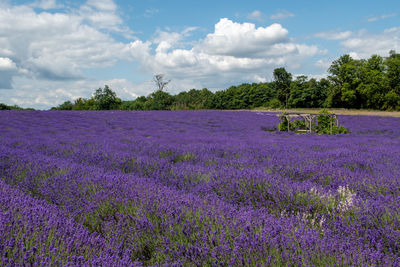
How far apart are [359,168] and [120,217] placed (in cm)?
345

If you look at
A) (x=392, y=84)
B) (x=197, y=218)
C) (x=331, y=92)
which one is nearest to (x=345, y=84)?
(x=331, y=92)

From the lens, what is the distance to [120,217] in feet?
6.82

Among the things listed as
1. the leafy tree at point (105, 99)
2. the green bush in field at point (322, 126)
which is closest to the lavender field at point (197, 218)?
the green bush in field at point (322, 126)

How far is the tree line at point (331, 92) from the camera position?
39344mm

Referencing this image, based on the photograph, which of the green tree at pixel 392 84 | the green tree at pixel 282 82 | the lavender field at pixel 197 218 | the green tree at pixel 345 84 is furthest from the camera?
the green tree at pixel 282 82

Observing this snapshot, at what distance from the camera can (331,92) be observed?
4312 cm

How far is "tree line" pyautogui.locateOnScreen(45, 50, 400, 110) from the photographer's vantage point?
39344 millimetres

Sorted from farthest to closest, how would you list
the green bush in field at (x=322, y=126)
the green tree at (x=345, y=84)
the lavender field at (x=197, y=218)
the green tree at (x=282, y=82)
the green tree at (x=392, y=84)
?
the green tree at (x=282, y=82) → the green tree at (x=345, y=84) → the green tree at (x=392, y=84) → the green bush in field at (x=322, y=126) → the lavender field at (x=197, y=218)

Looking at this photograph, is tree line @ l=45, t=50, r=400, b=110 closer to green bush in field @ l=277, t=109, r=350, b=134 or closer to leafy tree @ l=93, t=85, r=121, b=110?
leafy tree @ l=93, t=85, r=121, b=110

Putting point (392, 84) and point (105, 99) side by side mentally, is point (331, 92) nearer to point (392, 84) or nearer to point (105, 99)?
point (392, 84)

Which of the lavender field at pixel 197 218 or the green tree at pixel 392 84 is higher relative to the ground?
the green tree at pixel 392 84

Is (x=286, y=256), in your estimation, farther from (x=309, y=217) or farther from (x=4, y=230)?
(x=4, y=230)

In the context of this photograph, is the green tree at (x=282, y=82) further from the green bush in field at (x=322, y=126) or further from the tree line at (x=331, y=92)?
the green bush in field at (x=322, y=126)

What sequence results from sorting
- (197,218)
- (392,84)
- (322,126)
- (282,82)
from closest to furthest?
(197,218) < (322,126) < (392,84) < (282,82)
